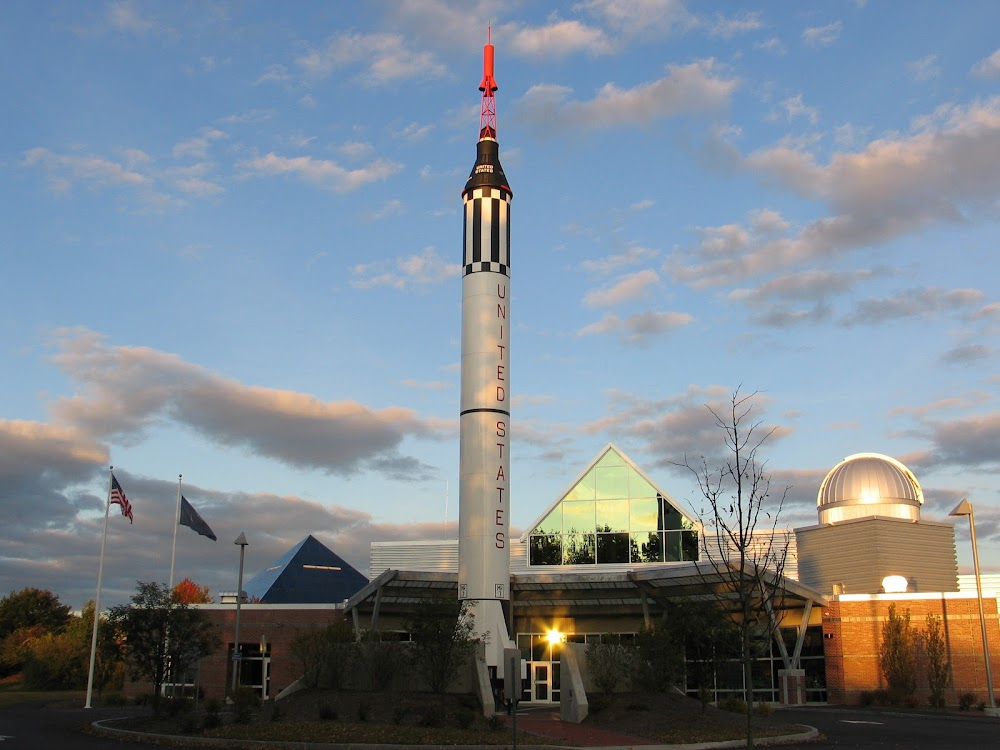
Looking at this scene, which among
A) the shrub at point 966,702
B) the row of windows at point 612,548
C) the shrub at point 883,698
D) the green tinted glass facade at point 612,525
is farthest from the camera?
the green tinted glass facade at point 612,525

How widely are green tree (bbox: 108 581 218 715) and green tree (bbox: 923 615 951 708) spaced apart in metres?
28.8

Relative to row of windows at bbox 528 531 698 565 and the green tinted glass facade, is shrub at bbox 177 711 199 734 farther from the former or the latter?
the green tinted glass facade

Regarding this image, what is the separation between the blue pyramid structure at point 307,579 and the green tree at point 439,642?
28.4m

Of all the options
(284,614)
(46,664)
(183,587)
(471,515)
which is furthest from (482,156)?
(183,587)

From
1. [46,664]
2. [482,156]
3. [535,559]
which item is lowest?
[46,664]

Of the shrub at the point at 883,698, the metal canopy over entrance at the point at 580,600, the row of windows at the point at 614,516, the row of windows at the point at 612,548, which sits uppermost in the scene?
the row of windows at the point at 614,516

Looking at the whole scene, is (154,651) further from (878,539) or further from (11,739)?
(878,539)

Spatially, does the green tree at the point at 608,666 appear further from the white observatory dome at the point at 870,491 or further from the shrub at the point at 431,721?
the white observatory dome at the point at 870,491

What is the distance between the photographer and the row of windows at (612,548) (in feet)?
162

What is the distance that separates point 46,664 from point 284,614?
94.5ft

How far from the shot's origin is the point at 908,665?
4109cm

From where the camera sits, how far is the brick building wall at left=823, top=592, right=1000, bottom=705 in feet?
135

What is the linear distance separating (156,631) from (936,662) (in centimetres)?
3033

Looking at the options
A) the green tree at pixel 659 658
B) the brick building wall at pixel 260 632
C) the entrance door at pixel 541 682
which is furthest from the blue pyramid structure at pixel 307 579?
the green tree at pixel 659 658
